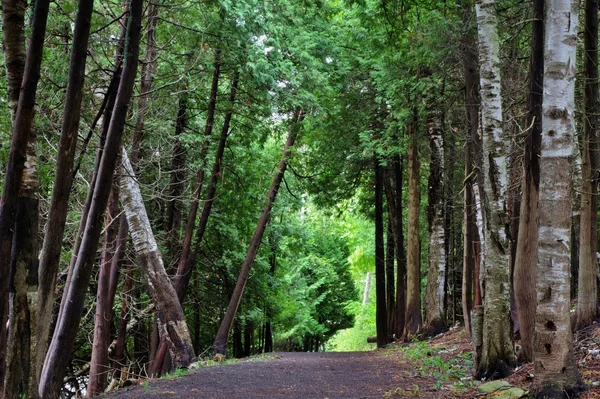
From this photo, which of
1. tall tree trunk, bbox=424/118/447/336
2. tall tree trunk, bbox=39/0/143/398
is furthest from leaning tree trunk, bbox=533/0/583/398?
tall tree trunk, bbox=424/118/447/336

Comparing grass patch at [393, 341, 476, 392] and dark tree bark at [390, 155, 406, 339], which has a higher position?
dark tree bark at [390, 155, 406, 339]

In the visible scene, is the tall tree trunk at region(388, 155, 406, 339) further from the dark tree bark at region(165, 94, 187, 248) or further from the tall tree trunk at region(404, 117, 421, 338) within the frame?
the dark tree bark at region(165, 94, 187, 248)

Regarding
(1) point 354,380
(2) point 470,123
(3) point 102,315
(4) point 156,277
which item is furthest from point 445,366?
(3) point 102,315

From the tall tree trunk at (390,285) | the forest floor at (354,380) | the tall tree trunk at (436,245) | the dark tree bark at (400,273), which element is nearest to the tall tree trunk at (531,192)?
the forest floor at (354,380)

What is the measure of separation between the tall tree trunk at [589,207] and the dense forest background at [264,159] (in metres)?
0.04

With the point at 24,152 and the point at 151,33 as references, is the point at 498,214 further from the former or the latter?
the point at 151,33

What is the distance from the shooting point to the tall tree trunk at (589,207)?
30.6ft

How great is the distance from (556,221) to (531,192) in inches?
83.6

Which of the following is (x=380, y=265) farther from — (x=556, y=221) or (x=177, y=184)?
(x=556, y=221)

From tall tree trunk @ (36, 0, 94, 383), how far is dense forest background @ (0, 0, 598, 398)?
20 mm

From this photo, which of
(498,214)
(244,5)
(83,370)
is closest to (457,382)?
(498,214)

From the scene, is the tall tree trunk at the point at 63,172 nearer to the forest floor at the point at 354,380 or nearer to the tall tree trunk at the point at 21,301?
the tall tree trunk at the point at 21,301

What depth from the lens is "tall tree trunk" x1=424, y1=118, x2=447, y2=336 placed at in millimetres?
17172

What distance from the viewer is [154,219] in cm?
1722
